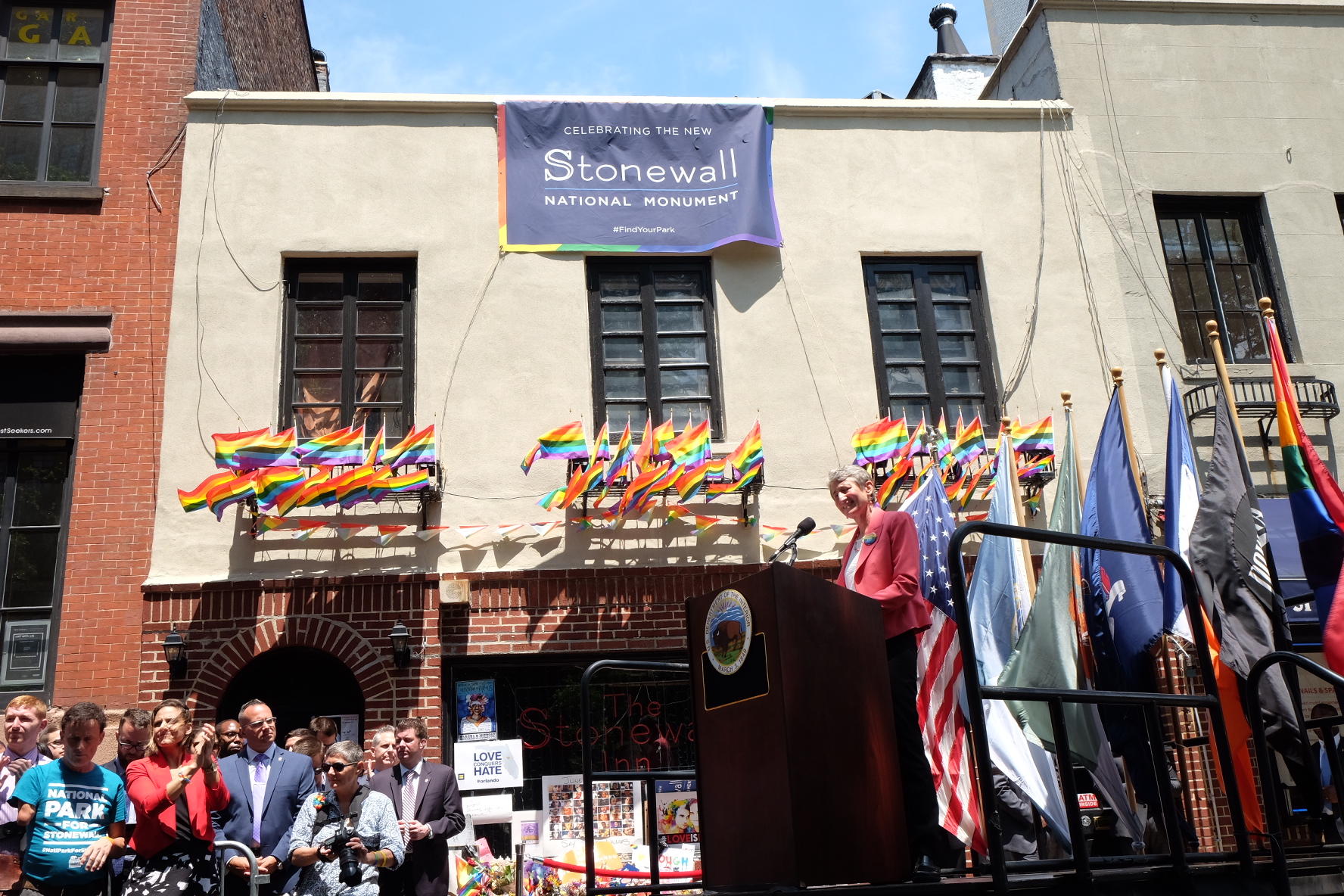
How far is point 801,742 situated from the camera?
4.34 meters

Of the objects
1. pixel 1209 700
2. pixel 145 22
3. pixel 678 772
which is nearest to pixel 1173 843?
pixel 1209 700

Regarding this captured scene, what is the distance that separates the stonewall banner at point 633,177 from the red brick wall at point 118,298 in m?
3.22

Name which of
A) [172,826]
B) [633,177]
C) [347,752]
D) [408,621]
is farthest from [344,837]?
[633,177]

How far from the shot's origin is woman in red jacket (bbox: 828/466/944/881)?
16.0ft

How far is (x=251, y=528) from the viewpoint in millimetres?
10344

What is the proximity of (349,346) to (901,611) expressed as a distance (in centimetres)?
721

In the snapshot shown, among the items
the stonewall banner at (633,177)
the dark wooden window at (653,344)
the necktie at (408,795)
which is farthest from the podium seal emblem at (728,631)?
the stonewall banner at (633,177)

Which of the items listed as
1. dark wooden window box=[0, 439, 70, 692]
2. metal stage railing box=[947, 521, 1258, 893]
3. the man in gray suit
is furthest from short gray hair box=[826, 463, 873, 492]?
dark wooden window box=[0, 439, 70, 692]

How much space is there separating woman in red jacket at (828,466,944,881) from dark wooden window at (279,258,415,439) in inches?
238

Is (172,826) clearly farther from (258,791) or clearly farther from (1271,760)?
(1271,760)

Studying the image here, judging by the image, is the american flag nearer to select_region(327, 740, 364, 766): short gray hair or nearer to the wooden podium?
the wooden podium

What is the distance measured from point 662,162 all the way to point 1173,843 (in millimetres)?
9026

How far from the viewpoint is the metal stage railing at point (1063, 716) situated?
3.95m

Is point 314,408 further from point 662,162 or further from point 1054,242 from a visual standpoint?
point 1054,242
